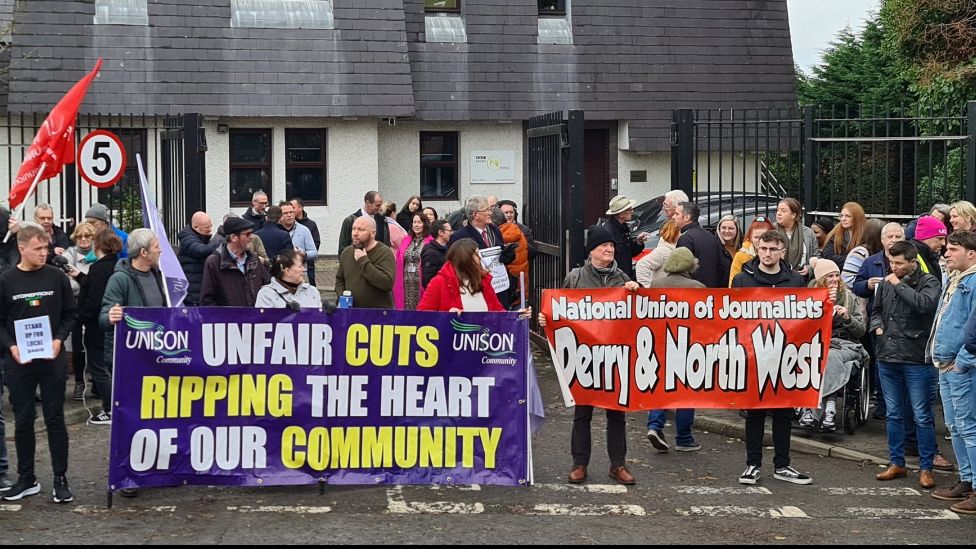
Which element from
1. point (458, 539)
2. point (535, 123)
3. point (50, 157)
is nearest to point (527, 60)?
point (535, 123)

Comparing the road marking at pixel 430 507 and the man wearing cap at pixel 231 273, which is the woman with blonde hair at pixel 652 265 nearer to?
the road marking at pixel 430 507

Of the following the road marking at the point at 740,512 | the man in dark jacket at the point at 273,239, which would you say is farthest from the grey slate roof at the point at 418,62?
the road marking at the point at 740,512

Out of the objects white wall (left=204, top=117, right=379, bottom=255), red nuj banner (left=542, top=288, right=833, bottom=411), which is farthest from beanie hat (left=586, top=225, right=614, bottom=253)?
white wall (left=204, top=117, right=379, bottom=255)

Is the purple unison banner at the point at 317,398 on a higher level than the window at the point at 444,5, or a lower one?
lower

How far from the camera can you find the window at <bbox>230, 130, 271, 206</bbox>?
24359 mm

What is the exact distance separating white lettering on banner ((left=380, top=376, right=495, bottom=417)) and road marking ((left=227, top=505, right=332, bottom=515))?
791mm

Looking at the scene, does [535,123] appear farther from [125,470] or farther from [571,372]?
[125,470]

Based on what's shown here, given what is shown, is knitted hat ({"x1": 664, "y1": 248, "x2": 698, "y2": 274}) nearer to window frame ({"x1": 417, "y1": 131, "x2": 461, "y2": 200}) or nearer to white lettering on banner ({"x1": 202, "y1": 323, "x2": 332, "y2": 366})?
white lettering on banner ({"x1": 202, "y1": 323, "x2": 332, "y2": 366})

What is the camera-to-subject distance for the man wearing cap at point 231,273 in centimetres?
1043

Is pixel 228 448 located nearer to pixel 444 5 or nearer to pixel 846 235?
pixel 846 235

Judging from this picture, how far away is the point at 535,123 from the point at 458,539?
8.72 meters

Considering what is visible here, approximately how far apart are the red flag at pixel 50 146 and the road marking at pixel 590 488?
5.90 metres

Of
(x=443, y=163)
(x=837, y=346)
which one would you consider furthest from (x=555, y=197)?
(x=443, y=163)

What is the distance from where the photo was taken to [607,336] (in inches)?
364
